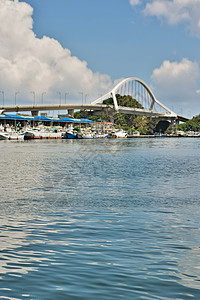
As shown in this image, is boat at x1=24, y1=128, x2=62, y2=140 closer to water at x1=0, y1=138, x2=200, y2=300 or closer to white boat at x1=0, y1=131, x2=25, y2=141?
white boat at x1=0, y1=131, x2=25, y2=141

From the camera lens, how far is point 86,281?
8.46 m

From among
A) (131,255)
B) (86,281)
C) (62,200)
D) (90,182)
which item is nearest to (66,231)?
(131,255)

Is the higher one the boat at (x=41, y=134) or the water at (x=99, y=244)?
the boat at (x=41, y=134)

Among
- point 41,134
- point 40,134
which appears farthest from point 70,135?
point 40,134

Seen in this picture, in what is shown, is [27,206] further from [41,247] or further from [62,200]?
[41,247]

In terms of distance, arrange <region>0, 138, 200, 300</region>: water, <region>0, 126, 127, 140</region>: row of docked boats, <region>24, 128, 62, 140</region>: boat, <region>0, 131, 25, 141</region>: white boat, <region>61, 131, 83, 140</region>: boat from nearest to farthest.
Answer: <region>0, 138, 200, 300</region>: water, <region>0, 131, 25, 141</region>: white boat, <region>0, 126, 127, 140</region>: row of docked boats, <region>24, 128, 62, 140</region>: boat, <region>61, 131, 83, 140</region>: boat

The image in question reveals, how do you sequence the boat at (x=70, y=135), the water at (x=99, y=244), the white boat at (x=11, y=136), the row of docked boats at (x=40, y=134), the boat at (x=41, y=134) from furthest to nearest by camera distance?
the boat at (x=70, y=135) → the boat at (x=41, y=134) → the row of docked boats at (x=40, y=134) → the white boat at (x=11, y=136) → the water at (x=99, y=244)

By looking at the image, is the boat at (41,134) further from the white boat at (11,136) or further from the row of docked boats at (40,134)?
the white boat at (11,136)

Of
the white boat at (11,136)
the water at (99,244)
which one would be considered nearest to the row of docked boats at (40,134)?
the white boat at (11,136)

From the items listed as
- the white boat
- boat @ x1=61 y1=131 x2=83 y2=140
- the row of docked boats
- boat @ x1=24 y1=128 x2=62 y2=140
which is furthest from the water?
boat @ x1=61 y1=131 x2=83 y2=140

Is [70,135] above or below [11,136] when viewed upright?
above

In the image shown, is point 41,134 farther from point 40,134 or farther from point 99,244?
point 99,244

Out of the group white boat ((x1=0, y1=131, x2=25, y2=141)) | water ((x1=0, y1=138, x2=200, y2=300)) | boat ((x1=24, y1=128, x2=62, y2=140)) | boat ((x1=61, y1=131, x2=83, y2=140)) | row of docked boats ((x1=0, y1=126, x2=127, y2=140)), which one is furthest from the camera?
boat ((x1=61, y1=131, x2=83, y2=140))

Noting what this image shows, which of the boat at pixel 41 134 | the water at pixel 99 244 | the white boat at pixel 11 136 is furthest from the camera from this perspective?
the boat at pixel 41 134
